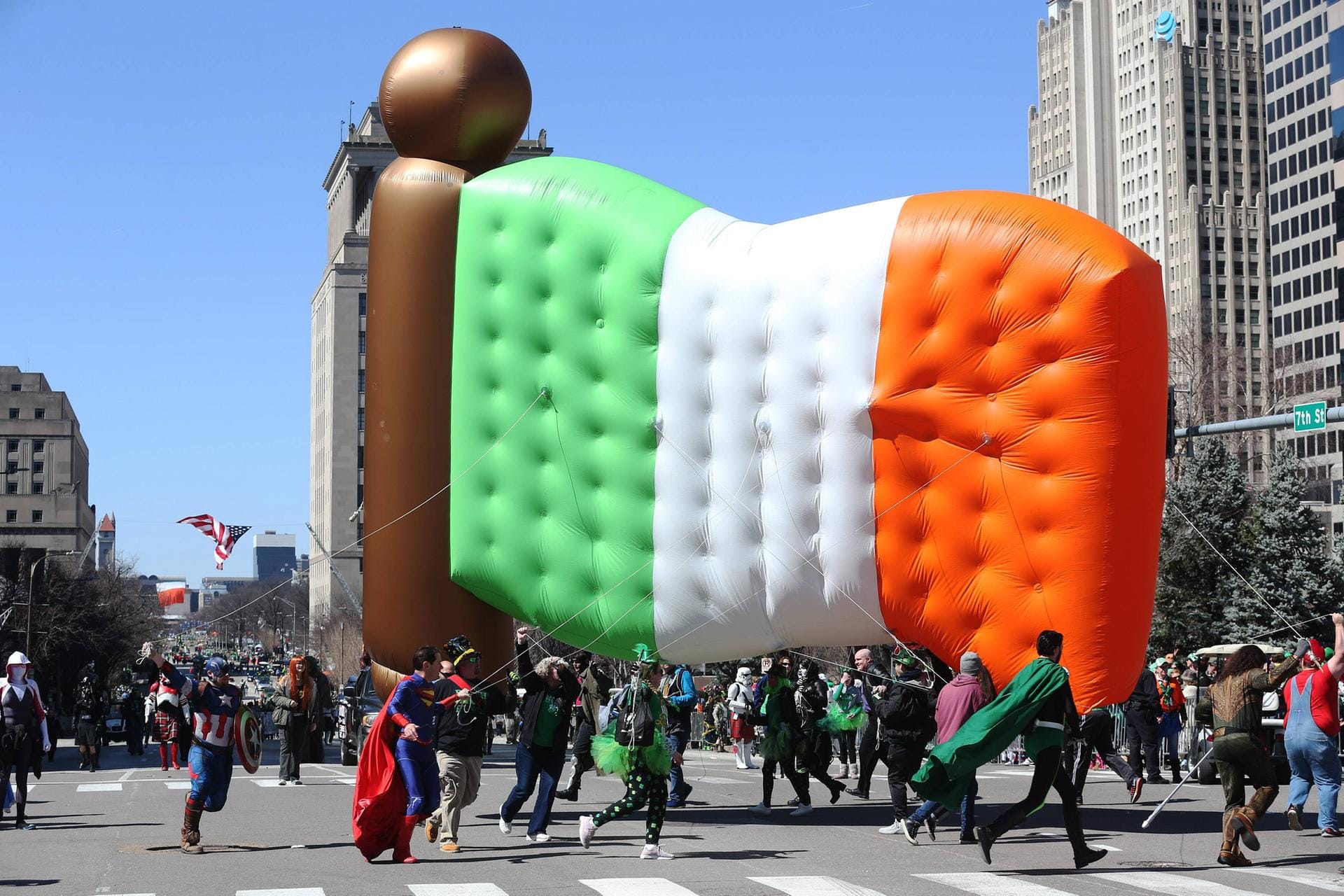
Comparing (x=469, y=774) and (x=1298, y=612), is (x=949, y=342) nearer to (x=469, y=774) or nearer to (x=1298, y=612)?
(x=469, y=774)

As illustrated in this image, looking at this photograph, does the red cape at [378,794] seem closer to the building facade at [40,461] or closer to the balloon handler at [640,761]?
the balloon handler at [640,761]

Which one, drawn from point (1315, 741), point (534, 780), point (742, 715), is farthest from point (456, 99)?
point (742, 715)

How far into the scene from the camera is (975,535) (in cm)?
1431

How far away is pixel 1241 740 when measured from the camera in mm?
12359

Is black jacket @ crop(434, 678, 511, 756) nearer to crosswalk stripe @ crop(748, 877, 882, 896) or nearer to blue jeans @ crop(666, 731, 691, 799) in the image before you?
blue jeans @ crop(666, 731, 691, 799)

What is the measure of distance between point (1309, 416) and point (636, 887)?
14061 mm

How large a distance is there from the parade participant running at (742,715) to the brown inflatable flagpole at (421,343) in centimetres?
724

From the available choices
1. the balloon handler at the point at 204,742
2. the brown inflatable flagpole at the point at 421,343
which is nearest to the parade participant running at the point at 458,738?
the balloon handler at the point at 204,742

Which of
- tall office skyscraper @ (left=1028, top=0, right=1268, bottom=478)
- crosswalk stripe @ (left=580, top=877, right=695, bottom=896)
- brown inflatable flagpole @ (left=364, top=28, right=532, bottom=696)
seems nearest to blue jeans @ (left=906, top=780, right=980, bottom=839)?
crosswalk stripe @ (left=580, top=877, right=695, bottom=896)

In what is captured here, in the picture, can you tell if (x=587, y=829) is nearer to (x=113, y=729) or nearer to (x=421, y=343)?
(x=421, y=343)

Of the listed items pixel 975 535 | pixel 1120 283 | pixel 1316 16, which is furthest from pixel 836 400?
pixel 1316 16

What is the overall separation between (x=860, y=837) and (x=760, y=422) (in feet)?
12.5

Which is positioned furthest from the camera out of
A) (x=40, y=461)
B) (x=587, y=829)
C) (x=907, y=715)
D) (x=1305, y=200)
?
(x=40, y=461)

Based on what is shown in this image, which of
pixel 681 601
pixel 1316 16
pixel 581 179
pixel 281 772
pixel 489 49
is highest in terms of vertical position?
pixel 1316 16
